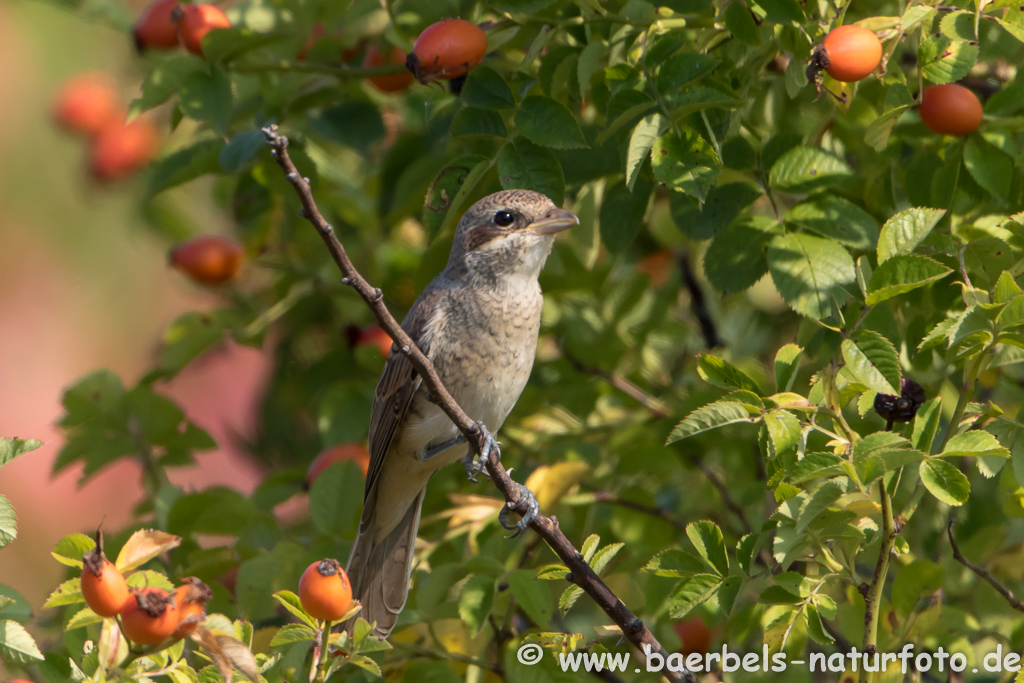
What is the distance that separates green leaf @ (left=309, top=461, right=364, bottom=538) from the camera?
3.28m

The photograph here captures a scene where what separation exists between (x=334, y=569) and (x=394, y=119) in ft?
10.7

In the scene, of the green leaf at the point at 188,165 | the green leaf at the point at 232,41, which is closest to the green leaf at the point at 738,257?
the green leaf at the point at 232,41

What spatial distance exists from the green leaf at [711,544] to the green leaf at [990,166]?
120 centimetres

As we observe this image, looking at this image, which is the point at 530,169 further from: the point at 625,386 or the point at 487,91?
the point at 625,386

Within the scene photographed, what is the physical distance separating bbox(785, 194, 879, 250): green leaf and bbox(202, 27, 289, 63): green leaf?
70.9 inches

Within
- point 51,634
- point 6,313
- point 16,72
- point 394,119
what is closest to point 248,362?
point 6,313

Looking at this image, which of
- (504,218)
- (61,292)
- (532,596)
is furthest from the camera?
(61,292)

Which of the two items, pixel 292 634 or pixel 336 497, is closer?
pixel 292 634

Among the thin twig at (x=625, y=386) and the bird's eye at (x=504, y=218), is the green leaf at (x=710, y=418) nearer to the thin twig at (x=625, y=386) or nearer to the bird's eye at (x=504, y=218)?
the bird's eye at (x=504, y=218)

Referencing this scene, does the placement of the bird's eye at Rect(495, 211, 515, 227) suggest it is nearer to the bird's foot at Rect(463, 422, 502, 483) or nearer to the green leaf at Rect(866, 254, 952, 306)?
the bird's foot at Rect(463, 422, 502, 483)

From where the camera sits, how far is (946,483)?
7.02ft

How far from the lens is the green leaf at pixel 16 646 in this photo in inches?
85.2

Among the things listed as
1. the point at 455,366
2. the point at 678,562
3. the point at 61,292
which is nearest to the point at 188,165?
the point at 455,366

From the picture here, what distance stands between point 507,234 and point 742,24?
1160 mm
